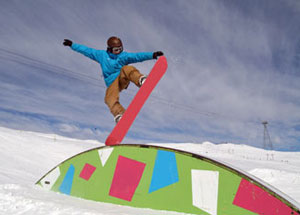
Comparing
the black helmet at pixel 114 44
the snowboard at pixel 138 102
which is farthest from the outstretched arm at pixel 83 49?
the snowboard at pixel 138 102

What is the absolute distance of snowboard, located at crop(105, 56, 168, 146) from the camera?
2.98m

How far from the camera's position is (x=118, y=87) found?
3.33 meters

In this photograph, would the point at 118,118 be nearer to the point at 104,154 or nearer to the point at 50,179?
the point at 104,154

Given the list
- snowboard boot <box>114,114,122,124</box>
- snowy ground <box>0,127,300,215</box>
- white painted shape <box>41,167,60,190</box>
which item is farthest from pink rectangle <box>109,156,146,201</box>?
white painted shape <box>41,167,60,190</box>

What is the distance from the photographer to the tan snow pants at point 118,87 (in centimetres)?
321

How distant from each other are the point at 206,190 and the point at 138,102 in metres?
1.56

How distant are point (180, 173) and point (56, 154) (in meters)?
6.09

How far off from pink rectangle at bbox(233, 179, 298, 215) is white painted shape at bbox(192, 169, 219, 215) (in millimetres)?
170

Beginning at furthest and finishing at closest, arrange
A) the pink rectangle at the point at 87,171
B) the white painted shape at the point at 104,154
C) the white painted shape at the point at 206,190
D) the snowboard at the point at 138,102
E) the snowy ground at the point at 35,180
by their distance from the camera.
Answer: the snowboard at the point at 138,102 → the pink rectangle at the point at 87,171 → the white painted shape at the point at 104,154 → the snowy ground at the point at 35,180 → the white painted shape at the point at 206,190

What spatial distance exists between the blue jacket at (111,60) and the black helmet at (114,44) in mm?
77

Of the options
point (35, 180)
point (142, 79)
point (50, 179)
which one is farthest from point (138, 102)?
point (35, 180)

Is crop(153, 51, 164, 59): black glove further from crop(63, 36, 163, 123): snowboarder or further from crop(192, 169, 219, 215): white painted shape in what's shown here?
crop(192, 169, 219, 215): white painted shape

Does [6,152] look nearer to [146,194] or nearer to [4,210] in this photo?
[4,210]

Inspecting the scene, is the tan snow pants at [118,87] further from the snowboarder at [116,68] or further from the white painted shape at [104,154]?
the white painted shape at [104,154]
